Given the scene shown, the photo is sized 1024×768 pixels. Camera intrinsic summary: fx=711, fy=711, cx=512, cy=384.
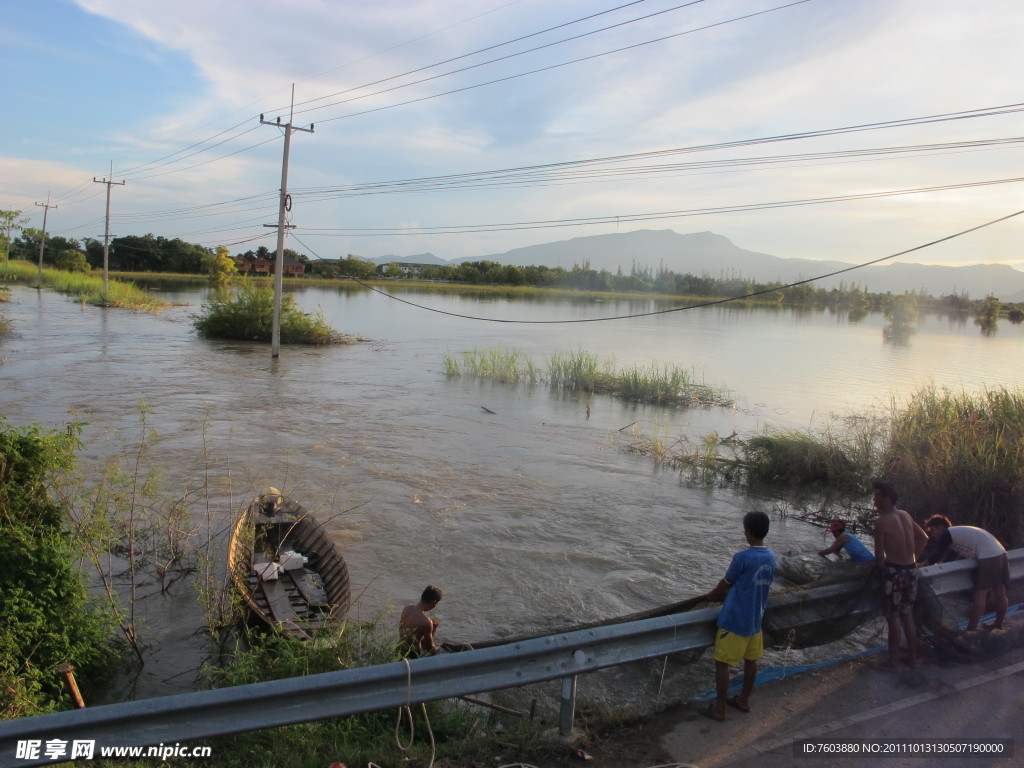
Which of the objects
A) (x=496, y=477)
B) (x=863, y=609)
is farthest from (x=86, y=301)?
(x=863, y=609)

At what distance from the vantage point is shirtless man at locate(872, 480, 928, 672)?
5.12 m

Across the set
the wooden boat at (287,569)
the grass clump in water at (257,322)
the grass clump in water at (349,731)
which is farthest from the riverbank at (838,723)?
the grass clump in water at (257,322)

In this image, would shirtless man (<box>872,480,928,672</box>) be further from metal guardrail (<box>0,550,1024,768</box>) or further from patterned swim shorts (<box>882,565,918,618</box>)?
metal guardrail (<box>0,550,1024,768</box>)

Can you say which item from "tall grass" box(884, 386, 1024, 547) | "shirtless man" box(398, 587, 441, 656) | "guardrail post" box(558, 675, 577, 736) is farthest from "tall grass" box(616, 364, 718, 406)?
"guardrail post" box(558, 675, 577, 736)

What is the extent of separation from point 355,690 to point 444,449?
41.2 ft

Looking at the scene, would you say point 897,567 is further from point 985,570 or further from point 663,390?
point 663,390

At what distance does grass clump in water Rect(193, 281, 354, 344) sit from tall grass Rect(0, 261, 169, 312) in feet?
56.9

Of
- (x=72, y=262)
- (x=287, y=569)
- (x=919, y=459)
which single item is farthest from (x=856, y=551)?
(x=72, y=262)

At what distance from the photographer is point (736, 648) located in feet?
14.3

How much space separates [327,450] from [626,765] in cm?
1262

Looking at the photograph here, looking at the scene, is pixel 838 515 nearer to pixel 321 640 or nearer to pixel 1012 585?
pixel 1012 585

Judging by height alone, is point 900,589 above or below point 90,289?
below

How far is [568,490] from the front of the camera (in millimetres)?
13164

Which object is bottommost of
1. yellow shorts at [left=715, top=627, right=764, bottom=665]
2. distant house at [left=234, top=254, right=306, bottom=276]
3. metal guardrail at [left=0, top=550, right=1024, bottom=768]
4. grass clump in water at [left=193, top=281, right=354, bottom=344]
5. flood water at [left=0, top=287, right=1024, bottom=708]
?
flood water at [left=0, top=287, right=1024, bottom=708]
